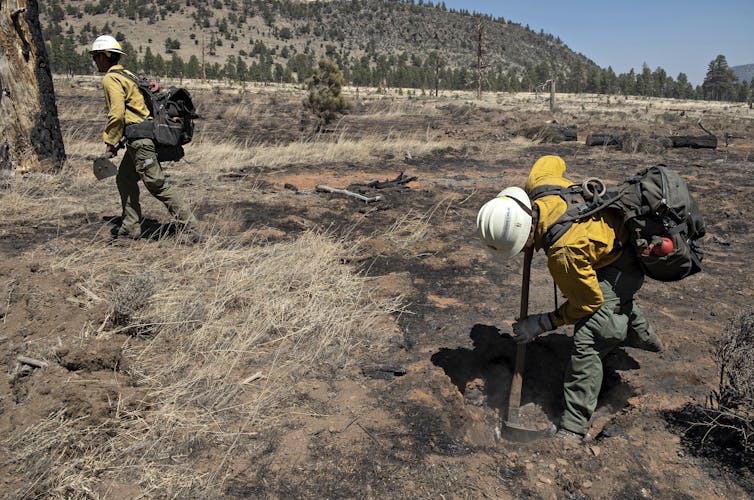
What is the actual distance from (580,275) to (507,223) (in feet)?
1.39

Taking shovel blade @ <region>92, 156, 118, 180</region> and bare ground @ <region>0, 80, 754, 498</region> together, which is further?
shovel blade @ <region>92, 156, 118, 180</region>

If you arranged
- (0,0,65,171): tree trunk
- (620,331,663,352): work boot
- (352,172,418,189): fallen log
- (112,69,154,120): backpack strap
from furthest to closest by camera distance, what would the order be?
1. (352,172,418,189): fallen log
2. (0,0,65,171): tree trunk
3. (112,69,154,120): backpack strap
4. (620,331,663,352): work boot

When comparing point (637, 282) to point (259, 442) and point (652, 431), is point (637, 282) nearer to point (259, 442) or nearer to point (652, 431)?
point (652, 431)

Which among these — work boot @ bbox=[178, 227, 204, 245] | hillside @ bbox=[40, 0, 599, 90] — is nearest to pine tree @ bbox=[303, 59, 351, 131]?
work boot @ bbox=[178, 227, 204, 245]

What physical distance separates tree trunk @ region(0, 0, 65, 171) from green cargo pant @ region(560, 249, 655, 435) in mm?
7360

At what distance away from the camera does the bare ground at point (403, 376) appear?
225cm

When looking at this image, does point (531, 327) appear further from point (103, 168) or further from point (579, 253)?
point (103, 168)

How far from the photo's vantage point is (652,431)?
103 inches

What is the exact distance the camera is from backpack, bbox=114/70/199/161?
4594 mm

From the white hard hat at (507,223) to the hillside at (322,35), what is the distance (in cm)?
5465

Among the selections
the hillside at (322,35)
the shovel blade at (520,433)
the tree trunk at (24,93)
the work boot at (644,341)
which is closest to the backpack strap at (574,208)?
the work boot at (644,341)

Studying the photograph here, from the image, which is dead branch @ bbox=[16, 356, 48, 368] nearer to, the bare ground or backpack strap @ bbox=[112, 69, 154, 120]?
the bare ground

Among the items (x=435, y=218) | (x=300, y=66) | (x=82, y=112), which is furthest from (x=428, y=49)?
(x=435, y=218)

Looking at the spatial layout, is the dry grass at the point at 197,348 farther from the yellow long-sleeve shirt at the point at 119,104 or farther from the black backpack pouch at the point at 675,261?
the black backpack pouch at the point at 675,261
